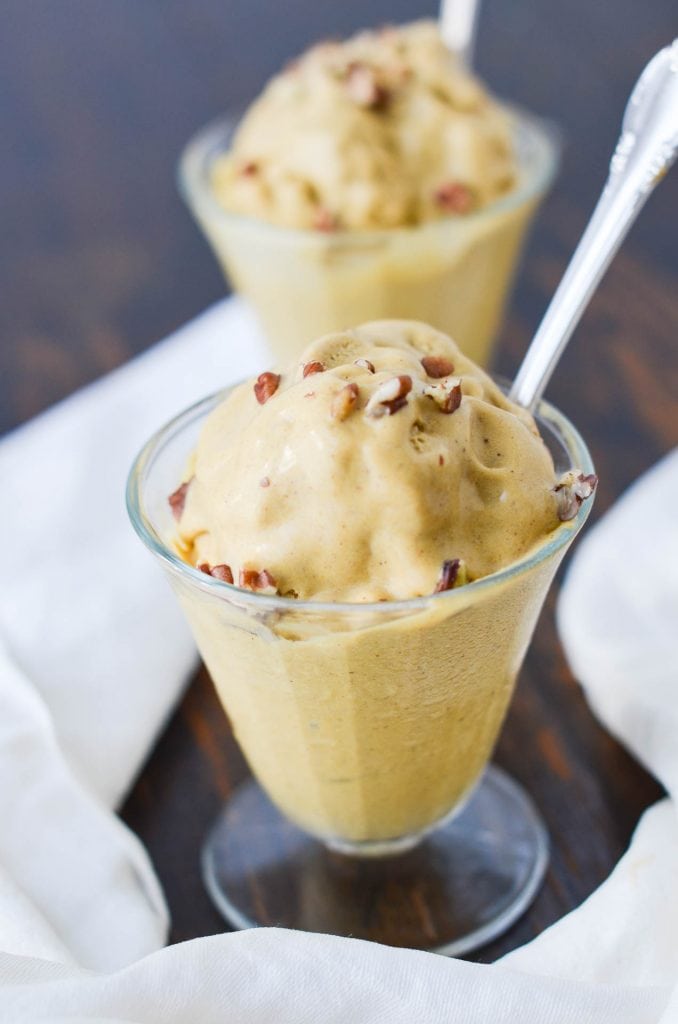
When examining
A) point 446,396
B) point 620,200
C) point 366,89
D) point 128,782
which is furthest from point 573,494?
point 366,89

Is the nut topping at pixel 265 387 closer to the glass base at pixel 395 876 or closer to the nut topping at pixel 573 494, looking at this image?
the nut topping at pixel 573 494

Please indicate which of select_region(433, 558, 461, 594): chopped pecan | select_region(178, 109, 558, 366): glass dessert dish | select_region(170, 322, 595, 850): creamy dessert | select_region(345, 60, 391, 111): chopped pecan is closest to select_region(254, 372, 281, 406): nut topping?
select_region(170, 322, 595, 850): creamy dessert

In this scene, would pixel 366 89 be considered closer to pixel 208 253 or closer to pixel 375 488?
pixel 208 253

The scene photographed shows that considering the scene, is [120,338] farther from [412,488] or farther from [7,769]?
[412,488]

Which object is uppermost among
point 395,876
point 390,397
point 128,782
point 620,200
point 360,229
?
point 390,397

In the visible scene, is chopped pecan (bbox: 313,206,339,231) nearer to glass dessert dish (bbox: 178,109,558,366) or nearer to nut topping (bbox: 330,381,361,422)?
glass dessert dish (bbox: 178,109,558,366)
